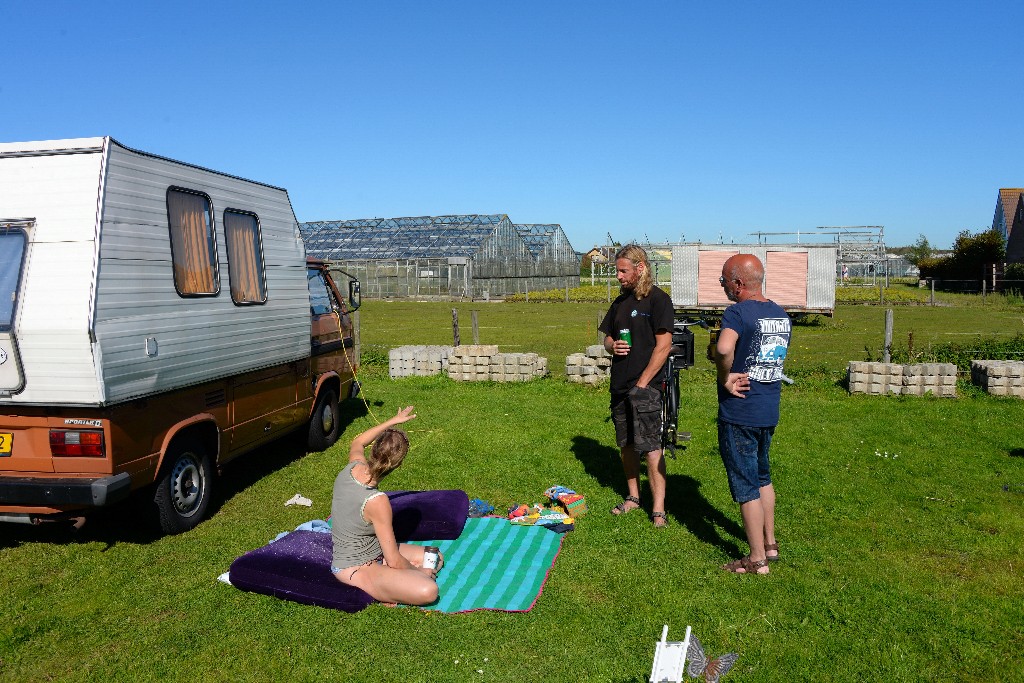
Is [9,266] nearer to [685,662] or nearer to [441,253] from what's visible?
[685,662]

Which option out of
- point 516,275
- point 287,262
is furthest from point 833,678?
point 516,275

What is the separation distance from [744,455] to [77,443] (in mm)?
4556

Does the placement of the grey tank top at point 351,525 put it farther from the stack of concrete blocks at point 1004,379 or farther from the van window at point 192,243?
the stack of concrete blocks at point 1004,379

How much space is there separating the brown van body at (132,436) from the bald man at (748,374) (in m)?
4.17

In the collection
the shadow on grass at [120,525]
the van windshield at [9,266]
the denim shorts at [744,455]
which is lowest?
the shadow on grass at [120,525]

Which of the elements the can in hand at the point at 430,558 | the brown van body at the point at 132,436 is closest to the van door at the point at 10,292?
the brown van body at the point at 132,436

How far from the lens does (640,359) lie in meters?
6.19

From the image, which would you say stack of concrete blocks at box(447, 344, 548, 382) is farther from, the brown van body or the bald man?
the bald man

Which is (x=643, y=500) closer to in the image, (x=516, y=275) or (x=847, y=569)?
(x=847, y=569)

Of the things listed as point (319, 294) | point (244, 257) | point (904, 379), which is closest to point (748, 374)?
point (244, 257)

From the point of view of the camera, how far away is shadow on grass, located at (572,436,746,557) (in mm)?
5937

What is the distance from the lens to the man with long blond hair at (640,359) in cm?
606

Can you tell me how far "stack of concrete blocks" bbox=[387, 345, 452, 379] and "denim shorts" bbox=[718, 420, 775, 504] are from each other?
1006 cm

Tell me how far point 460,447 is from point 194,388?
3529 millimetres
